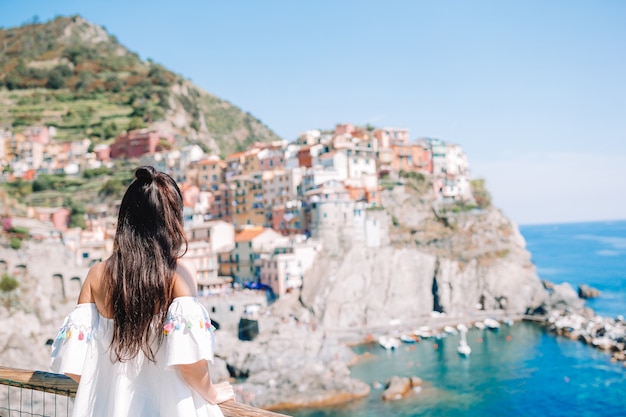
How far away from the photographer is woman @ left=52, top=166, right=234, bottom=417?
1.80 m

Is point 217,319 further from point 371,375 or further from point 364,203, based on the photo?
point 364,203

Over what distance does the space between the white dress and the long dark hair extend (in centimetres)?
6

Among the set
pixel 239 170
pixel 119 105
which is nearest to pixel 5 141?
pixel 119 105

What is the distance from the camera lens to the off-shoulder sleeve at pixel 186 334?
1759mm

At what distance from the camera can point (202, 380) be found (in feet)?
6.08

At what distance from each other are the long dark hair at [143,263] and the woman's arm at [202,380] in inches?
5.6

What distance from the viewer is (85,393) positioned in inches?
76.7

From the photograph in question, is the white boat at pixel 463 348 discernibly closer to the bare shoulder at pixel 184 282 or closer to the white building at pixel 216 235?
the white building at pixel 216 235

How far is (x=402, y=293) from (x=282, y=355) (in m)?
12.0

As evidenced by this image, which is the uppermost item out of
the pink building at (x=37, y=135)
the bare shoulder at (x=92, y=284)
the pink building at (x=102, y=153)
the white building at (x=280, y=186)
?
the pink building at (x=37, y=135)

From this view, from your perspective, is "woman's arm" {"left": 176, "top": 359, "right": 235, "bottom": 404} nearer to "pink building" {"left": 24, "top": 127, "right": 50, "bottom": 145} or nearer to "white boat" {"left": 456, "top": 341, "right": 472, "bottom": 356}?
"white boat" {"left": 456, "top": 341, "right": 472, "bottom": 356}

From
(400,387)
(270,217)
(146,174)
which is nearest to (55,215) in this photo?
(270,217)

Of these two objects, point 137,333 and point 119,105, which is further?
point 119,105

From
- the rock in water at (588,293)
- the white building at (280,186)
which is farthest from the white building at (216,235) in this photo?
the rock in water at (588,293)
